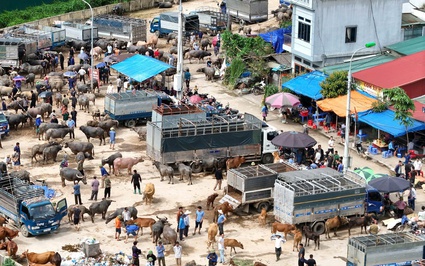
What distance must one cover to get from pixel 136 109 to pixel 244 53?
11011mm

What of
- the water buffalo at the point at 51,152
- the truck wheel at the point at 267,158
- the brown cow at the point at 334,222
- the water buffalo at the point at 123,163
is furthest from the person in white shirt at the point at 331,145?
the water buffalo at the point at 51,152

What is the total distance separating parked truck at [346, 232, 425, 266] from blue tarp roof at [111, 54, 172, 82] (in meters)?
28.4

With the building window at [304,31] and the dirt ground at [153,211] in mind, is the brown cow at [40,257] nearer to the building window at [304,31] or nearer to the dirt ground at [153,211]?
the dirt ground at [153,211]

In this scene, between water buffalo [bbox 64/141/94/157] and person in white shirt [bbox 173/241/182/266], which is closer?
person in white shirt [bbox 173/241/182/266]

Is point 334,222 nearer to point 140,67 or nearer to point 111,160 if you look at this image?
point 111,160

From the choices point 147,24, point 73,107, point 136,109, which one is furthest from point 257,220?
point 147,24

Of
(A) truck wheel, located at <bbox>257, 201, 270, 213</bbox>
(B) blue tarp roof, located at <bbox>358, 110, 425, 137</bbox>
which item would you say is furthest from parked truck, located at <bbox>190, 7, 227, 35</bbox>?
(A) truck wheel, located at <bbox>257, 201, 270, 213</bbox>

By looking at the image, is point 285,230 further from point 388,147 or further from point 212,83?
point 212,83

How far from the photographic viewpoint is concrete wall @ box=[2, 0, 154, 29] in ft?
287

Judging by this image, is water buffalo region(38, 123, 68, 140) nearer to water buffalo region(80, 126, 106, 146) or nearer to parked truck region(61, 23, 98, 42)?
water buffalo region(80, 126, 106, 146)

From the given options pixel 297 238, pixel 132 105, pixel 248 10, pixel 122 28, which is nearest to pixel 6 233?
pixel 297 238

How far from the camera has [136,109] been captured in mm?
60750

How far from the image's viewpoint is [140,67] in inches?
2660

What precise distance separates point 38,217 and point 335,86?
22501 mm
